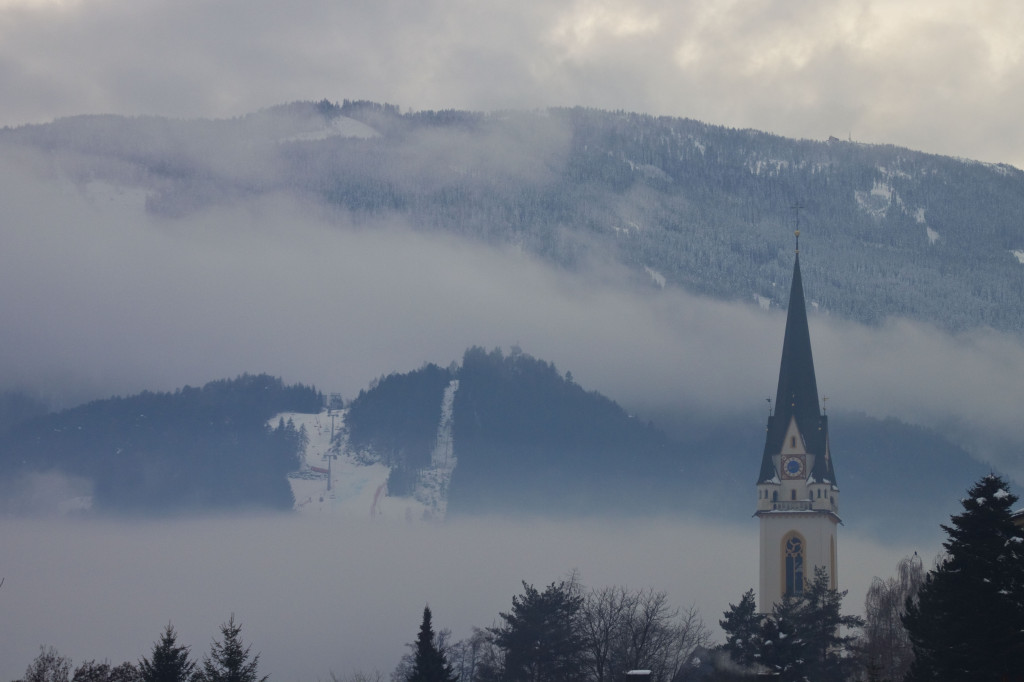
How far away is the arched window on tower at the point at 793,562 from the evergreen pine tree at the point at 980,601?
7743cm

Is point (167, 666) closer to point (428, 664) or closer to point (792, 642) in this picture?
point (428, 664)

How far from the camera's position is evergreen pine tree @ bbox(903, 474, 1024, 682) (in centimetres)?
5547

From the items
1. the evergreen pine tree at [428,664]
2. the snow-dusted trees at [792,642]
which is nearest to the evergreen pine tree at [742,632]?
the snow-dusted trees at [792,642]

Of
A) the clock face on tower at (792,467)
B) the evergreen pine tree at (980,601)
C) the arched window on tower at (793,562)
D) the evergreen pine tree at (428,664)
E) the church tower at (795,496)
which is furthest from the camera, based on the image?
the clock face on tower at (792,467)

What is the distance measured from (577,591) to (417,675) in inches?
2286

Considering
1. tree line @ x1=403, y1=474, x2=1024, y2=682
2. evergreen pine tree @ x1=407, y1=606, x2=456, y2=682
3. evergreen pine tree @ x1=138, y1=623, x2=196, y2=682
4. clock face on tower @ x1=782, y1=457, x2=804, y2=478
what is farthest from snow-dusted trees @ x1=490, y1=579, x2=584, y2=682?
clock face on tower @ x1=782, y1=457, x2=804, y2=478

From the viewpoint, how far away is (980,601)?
5606cm

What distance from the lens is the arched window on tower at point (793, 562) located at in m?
136

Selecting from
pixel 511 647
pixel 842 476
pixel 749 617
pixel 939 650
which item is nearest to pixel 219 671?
pixel 939 650

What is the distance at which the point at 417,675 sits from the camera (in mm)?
70688

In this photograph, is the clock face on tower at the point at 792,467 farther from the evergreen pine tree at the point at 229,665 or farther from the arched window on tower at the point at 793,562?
the evergreen pine tree at the point at 229,665

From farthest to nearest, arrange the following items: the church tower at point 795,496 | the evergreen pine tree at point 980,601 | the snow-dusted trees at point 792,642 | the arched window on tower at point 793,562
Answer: the church tower at point 795,496, the arched window on tower at point 793,562, the snow-dusted trees at point 792,642, the evergreen pine tree at point 980,601

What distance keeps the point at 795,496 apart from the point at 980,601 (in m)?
83.3

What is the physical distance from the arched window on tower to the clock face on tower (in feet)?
14.7
